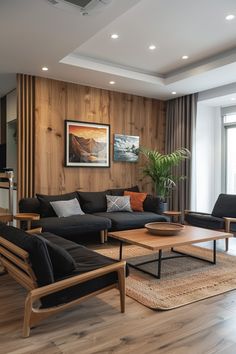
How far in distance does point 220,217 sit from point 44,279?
3827 millimetres

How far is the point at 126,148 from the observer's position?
626 centimetres

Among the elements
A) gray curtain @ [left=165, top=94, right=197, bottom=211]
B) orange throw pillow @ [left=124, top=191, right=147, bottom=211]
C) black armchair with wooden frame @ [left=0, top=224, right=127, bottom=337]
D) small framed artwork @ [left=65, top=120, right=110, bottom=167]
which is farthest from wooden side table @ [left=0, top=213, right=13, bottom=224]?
gray curtain @ [left=165, top=94, right=197, bottom=211]

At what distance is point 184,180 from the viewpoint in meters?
6.41

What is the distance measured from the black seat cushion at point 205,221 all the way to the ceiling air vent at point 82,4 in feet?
11.2

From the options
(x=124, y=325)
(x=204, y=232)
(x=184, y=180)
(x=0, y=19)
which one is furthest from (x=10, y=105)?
(x=124, y=325)

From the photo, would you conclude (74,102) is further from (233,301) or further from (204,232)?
(233,301)


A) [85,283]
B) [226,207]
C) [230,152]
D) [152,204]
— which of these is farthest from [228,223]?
[85,283]

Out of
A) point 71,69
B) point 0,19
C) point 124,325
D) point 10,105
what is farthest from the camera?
point 10,105

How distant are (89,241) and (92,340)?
9.43 feet

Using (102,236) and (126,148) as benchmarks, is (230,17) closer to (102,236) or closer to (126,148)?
(126,148)

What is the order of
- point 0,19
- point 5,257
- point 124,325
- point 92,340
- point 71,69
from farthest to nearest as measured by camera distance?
1. point 71,69
2. point 0,19
3. point 5,257
4. point 124,325
5. point 92,340

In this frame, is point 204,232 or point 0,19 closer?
point 0,19

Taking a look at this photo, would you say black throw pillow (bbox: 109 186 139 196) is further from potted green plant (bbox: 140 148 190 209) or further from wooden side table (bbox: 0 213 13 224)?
wooden side table (bbox: 0 213 13 224)

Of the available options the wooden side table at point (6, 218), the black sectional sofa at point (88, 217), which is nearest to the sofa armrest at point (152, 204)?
the black sectional sofa at point (88, 217)
